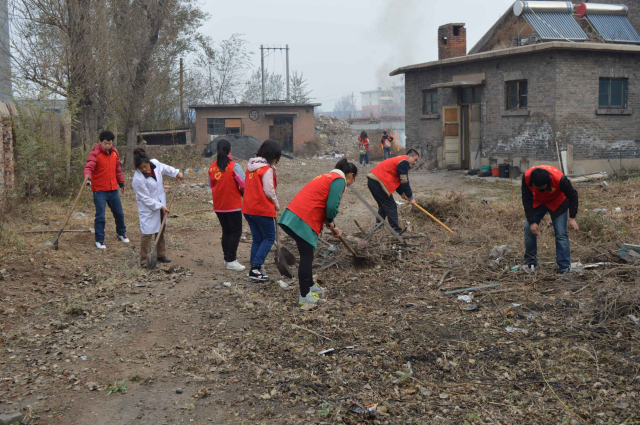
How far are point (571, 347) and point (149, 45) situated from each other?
53.7 feet

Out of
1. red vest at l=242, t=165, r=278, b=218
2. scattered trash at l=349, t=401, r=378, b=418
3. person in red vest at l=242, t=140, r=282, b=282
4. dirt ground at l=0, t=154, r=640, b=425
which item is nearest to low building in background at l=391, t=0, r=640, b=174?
dirt ground at l=0, t=154, r=640, b=425

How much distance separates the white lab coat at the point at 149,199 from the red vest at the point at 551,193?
4337mm

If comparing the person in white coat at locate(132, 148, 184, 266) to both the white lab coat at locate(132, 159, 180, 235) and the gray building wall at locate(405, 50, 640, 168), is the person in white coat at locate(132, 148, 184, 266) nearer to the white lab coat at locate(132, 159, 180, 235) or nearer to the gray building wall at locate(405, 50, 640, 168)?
the white lab coat at locate(132, 159, 180, 235)

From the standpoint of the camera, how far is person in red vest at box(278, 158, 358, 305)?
538 centimetres

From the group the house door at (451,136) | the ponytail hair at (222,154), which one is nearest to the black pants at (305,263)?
the ponytail hair at (222,154)

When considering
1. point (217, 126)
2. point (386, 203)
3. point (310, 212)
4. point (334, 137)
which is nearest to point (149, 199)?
point (310, 212)

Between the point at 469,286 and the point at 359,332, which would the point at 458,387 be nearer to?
the point at 359,332

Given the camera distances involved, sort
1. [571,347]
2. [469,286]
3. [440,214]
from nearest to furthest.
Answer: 1. [571,347]
2. [469,286]
3. [440,214]

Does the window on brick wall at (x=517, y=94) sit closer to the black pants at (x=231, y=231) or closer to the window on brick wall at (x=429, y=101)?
the window on brick wall at (x=429, y=101)

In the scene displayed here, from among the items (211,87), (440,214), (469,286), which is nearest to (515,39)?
(440,214)

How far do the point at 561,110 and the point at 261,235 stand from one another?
37.4 ft

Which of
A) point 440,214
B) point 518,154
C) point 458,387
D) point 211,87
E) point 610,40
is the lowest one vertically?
point 458,387

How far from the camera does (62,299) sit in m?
5.98

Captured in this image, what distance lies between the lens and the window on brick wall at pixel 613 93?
15492mm
